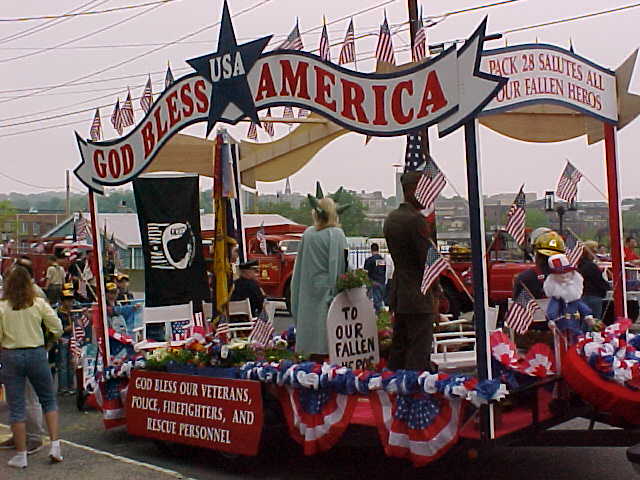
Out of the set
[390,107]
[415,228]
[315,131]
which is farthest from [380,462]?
[315,131]

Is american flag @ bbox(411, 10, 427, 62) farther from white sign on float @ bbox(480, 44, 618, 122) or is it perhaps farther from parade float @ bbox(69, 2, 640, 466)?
white sign on float @ bbox(480, 44, 618, 122)

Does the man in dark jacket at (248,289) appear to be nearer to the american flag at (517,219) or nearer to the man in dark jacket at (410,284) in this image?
the man in dark jacket at (410,284)

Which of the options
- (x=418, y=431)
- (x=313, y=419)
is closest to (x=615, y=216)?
(x=418, y=431)

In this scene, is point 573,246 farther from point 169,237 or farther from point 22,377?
point 169,237

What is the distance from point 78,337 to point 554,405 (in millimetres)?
5410

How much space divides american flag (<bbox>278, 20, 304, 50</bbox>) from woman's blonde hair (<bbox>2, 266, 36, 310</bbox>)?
291 centimetres

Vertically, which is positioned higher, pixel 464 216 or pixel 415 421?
pixel 464 216

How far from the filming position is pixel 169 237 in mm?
10352

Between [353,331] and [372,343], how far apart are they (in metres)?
0.28

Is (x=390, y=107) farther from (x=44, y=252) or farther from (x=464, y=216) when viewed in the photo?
(x=44, y=252)

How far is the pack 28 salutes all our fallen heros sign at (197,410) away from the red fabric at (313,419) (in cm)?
22

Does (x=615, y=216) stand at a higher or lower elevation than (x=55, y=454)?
higher

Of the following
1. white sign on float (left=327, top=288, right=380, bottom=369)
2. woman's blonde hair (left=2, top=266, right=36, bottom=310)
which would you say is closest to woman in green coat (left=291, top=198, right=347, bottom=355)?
white sign on float (left=327, top=288, right=380, bottom=369)

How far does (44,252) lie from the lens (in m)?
26.9
